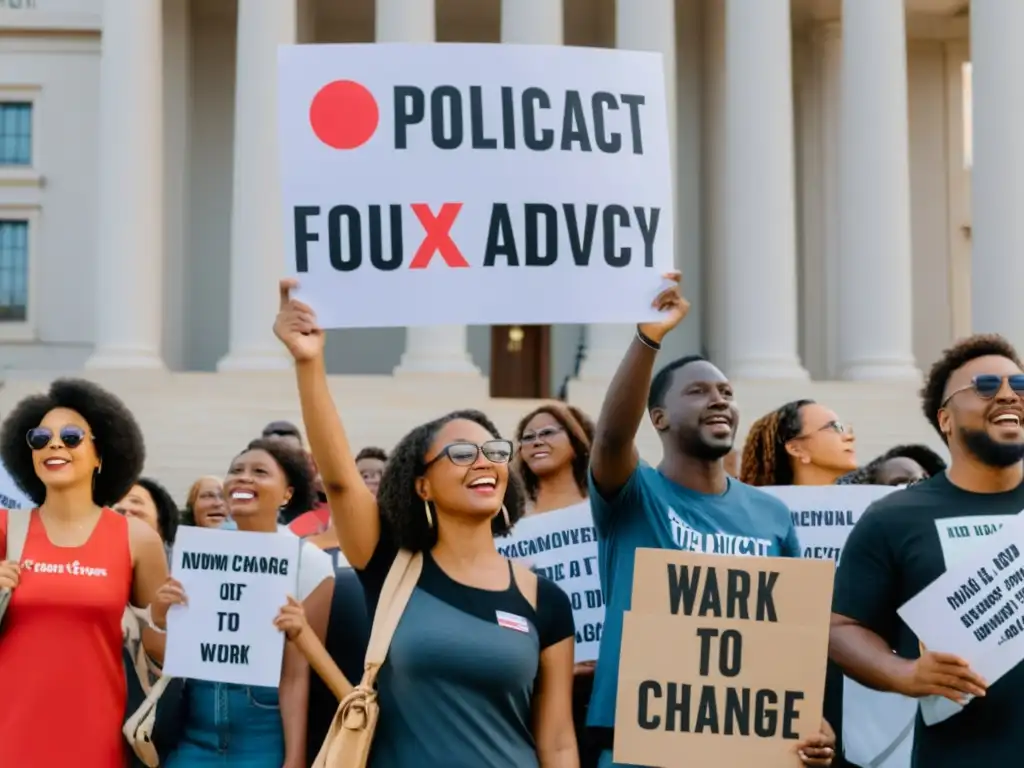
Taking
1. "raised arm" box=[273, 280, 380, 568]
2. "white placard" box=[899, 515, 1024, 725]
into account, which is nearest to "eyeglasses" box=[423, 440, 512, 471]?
"raised arm" box=[273, 280, 380, 568]

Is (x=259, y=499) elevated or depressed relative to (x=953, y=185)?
depressed

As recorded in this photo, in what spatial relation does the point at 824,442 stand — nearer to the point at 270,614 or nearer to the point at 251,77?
the point at 270,614

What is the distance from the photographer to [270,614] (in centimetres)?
675

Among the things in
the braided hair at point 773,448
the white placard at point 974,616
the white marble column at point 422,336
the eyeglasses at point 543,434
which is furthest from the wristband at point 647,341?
the white marble column at point 422,336

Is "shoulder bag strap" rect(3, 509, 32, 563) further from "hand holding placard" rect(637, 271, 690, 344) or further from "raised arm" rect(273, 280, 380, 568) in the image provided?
"hand holding placard" rect(637, 271, 690, 344)

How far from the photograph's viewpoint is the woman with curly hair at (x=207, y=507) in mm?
9945

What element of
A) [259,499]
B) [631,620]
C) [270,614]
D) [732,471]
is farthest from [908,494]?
[732,471]

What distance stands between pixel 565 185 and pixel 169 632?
2572 millimetres

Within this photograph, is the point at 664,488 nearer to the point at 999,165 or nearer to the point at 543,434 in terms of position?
the point at 543,434

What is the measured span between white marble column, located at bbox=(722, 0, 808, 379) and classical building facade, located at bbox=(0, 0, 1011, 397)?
42mm

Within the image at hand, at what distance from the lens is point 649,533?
19.4 ft

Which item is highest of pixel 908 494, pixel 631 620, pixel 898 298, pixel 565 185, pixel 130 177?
pixel 130 177

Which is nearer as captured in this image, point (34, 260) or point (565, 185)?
point (565, 185)

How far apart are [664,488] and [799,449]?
9.24 ft
